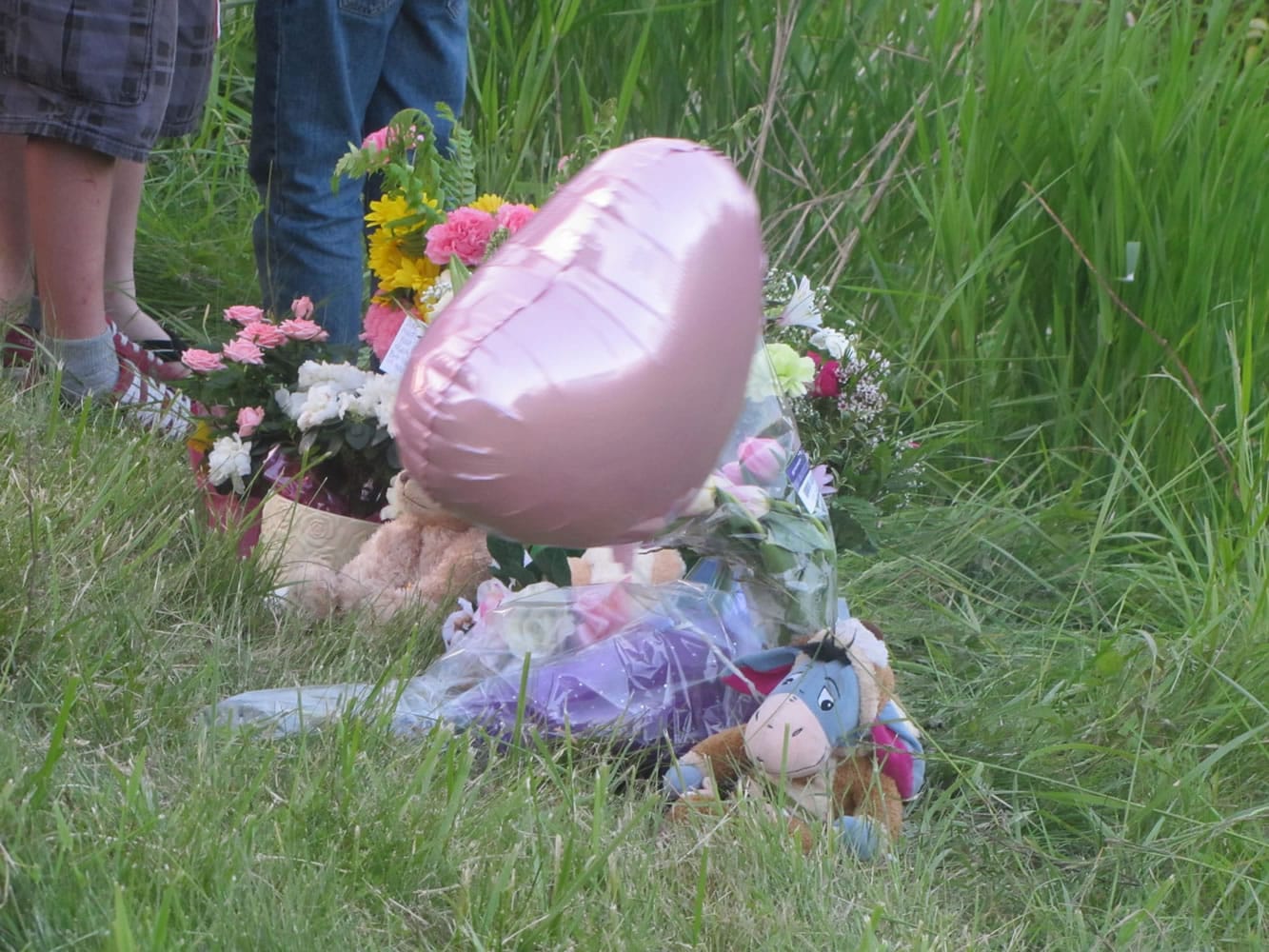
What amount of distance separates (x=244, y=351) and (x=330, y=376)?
0.11m

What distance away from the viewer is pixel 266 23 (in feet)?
7.30

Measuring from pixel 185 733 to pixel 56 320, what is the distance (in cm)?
97

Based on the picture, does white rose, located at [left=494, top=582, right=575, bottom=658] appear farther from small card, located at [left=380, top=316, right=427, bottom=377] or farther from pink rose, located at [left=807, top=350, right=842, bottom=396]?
pink rose, located at [left=807, top=350, right=842, bottom=396]

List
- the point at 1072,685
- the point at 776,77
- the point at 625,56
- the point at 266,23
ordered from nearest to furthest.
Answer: the point at 1072,685
the point at 266,23
the point at 776,77
the point at 625,56

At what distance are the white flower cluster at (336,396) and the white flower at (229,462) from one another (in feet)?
0.25

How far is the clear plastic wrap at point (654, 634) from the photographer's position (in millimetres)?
1325

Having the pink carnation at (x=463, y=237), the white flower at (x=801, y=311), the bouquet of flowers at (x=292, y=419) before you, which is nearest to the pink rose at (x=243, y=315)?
the bouquet of flowers at (x=292, y=419)

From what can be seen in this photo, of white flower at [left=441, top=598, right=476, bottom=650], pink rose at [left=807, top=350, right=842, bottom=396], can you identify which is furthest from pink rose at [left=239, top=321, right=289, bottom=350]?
pink rose at [left=807, top=350, right=842, bottom=396]

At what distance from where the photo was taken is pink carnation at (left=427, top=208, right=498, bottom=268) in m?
1.67

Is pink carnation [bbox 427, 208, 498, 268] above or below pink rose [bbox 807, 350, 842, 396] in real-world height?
above

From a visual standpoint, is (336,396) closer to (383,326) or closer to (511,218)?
(383,326)

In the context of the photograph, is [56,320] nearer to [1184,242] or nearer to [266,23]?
[266,23]

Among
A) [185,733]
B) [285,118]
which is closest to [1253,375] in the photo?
[285,118]

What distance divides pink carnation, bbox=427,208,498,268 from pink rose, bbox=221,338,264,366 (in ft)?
0.93
